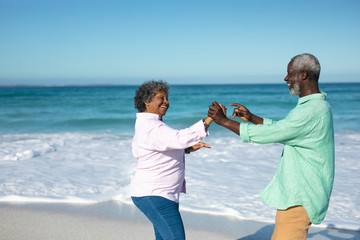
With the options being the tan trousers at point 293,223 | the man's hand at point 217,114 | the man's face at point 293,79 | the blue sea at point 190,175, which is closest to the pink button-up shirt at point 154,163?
the man's hand at point 217,114

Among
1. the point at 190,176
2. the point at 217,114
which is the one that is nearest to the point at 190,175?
the point at 190,176

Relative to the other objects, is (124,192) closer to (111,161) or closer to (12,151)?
(111,161)

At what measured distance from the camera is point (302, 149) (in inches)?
84.4

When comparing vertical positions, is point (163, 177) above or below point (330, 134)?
below

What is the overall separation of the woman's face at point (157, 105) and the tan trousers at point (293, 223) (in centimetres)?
115

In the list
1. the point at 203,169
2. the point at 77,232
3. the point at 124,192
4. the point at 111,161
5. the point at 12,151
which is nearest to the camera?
the point at 77,232

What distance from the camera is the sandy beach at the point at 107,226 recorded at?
155 inches

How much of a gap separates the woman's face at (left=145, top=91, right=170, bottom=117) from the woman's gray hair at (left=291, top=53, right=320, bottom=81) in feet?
3.37

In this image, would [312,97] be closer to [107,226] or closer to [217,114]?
[217,114]

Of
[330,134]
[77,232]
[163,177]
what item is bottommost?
[77,232]

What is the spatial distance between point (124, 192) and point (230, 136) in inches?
264

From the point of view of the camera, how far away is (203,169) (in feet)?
23.2

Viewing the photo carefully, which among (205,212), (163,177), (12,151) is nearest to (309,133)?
(163,177)

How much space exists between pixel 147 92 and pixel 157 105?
0.44 feet
